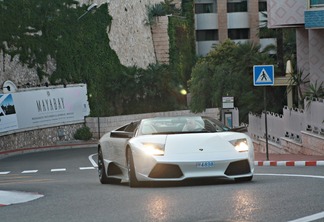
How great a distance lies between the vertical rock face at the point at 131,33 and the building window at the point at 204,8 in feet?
47.0

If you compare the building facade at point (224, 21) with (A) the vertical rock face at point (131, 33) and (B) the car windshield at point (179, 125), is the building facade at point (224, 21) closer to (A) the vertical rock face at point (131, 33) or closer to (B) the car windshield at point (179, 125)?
(A) the vertical rock face at point (131, 33)

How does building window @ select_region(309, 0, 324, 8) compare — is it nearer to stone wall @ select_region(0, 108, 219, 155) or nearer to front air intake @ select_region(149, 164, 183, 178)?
front air intake @ select_region(149, 164, 183, 178)

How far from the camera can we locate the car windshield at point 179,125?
1656 centimetres

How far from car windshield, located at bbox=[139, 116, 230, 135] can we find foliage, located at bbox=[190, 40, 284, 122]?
33.9 m

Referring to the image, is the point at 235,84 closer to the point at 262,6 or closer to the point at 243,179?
the point at 243,179

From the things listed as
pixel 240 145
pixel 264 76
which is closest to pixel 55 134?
pixel 264 76

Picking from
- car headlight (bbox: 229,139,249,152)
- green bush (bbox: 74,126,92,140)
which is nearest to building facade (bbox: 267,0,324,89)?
car headlight (bbox: 229,139,249,152)

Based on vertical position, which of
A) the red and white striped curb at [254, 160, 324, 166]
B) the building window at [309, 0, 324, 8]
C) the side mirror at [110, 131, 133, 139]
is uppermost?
the building window at [309, 0, 324, 8]

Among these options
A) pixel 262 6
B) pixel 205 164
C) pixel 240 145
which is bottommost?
pixel 205 164

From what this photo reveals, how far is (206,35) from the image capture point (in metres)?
96.2

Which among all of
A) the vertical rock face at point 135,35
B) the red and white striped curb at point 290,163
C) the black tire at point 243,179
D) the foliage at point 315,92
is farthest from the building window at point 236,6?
the black tire at point 243,179

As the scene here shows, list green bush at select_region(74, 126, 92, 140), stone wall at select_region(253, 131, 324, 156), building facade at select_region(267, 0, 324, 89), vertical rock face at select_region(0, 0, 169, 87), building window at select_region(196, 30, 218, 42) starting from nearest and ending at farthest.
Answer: stone wall at select_region(253, 131, 324, 156) → building facade at select_region(267, 0, 324, 89) → green bush at select_region(74, 126, 92, 140) → vertical rock face at select_region(0, 0, 169, 87) → building window at select_region(196, 30, 218, 42)

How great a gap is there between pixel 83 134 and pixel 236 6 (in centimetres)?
3311

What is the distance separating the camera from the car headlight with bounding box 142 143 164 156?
51.3 feet
